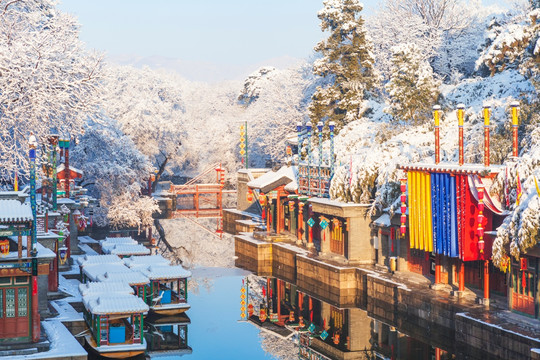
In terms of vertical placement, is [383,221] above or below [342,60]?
below

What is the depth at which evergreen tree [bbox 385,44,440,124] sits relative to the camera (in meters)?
44.6

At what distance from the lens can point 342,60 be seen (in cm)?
5941

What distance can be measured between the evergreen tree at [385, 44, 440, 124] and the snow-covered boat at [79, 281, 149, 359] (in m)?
23.6

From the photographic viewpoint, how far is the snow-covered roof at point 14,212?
72.0 ft

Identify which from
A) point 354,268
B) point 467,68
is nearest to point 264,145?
point 467,68

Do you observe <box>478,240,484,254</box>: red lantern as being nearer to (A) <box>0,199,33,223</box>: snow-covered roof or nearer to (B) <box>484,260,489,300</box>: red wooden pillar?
(B) <box>484,260,489,300</box>: red wooden pillar

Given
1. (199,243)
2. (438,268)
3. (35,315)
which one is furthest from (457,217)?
(199,243)

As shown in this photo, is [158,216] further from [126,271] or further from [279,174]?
[126,271]

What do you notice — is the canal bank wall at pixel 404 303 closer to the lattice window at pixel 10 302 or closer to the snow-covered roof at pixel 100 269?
the snow-covered roof at pixel 100 269

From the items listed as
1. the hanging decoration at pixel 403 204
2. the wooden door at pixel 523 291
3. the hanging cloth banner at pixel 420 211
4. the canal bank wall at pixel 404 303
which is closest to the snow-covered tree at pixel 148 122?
the canal bank wall at pixel 404 303

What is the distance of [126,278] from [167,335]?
2918mm

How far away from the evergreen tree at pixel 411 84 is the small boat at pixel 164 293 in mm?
18473

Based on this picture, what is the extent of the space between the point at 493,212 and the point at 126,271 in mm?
15552

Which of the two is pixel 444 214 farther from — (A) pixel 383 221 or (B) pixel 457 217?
(A) pixel 383 221
